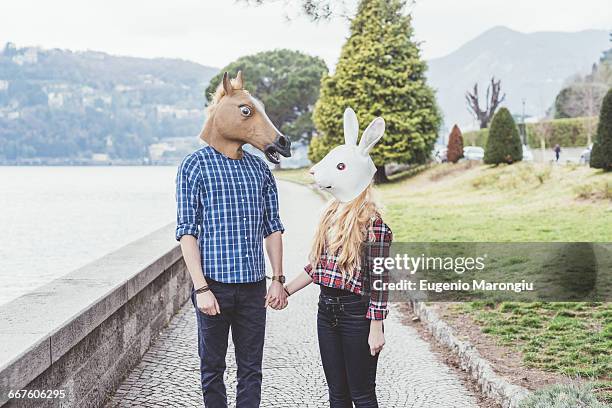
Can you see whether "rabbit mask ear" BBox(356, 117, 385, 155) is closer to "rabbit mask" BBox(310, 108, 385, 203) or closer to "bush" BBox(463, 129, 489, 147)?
"rabbit mask" BBox(310, 108, 385, 203)

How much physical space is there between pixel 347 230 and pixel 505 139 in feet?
73.4

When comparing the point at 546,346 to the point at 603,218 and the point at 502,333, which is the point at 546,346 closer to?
the point at 502,333

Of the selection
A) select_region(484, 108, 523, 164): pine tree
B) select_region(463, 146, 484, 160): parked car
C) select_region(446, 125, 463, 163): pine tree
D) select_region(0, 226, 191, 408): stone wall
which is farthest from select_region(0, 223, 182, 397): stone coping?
select_region(463, 146, 484, 160): parked car

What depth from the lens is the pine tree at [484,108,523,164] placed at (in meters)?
24.3

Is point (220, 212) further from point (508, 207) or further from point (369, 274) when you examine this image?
point (508, 207)

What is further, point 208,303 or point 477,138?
point 477,138

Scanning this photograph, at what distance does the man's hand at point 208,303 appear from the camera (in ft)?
10.5

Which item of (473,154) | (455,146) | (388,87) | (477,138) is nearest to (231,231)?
(388,87)

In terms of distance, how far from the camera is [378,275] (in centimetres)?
316

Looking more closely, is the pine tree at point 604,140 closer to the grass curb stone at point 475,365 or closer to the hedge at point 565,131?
the grass curb stone at point 475,365

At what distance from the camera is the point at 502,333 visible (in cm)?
569

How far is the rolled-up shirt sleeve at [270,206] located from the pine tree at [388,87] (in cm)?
2480

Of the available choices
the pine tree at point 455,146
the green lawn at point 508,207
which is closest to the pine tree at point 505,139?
the green lawn at point 508,207

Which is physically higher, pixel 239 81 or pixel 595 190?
pixel 239 81
